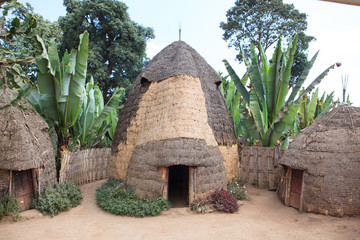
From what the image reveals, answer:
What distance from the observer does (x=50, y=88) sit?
791 cm

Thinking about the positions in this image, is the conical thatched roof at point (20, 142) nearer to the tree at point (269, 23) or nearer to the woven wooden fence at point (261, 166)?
the woven wooden fence at point (261, 166)

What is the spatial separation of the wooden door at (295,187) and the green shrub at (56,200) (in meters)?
6.45

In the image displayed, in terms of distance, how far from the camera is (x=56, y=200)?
24.2ft

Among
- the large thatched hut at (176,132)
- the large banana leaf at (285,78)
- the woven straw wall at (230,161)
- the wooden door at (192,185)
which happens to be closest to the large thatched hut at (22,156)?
the large thatched hut at (176,132)

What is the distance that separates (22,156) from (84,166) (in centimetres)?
398

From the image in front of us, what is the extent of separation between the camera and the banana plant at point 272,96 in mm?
9234

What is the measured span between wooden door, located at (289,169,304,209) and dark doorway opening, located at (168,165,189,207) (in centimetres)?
313

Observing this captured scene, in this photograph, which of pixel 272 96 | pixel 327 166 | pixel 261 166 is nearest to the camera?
pixel 327 166

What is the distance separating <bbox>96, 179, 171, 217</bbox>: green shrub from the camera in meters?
6.98

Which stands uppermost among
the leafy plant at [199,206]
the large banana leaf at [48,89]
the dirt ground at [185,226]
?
the large banana leaf at [48,89]

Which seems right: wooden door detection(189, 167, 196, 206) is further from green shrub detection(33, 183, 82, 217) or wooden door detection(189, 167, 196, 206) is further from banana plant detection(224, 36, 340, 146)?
green shrub detection(33, 183, 82, 217)

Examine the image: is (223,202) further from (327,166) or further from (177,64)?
(177,64)

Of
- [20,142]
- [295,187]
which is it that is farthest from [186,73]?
[20,142]

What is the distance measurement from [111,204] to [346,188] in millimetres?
6243
